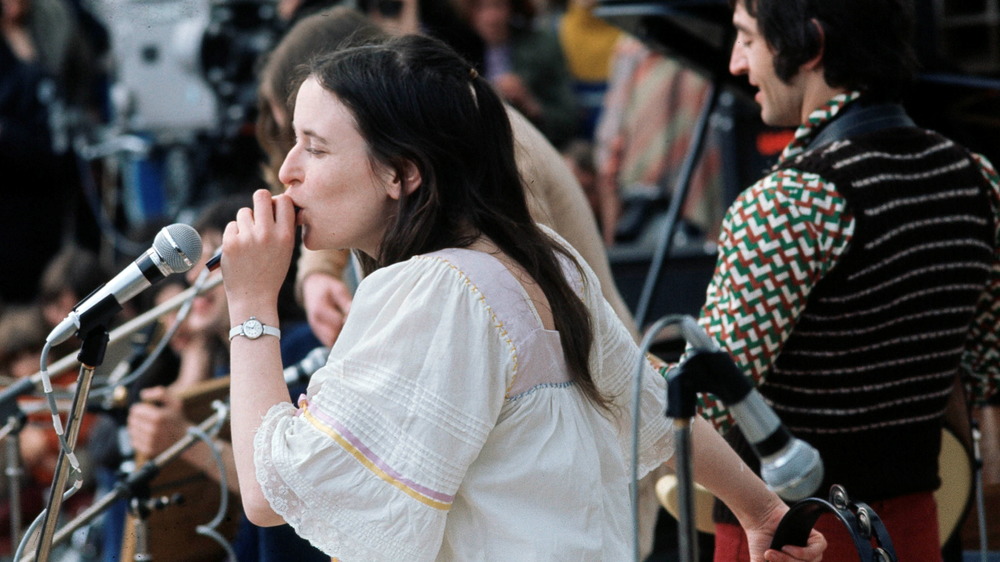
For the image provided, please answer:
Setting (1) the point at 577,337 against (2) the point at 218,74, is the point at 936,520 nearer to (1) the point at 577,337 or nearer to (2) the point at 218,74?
(1) the point at 577,337

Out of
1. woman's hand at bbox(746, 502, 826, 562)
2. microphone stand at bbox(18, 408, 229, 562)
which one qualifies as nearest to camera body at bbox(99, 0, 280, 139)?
microphone stand at bbox(18, 408, 229, 562)

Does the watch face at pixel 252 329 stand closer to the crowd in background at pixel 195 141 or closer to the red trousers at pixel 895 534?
the red trousers at pixel 895 534

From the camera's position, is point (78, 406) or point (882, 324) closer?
point (78, 406)

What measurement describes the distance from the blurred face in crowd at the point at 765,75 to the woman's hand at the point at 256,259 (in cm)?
103

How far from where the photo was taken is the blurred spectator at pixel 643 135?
5.67m

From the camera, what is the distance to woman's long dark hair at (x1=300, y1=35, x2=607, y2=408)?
1747 mm

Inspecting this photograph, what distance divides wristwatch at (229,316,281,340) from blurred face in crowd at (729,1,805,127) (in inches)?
44.4

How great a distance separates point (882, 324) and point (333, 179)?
3.37 feet

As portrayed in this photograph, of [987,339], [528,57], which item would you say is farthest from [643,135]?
[987,339]

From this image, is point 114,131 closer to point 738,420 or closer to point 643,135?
point 643,135

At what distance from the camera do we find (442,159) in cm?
178

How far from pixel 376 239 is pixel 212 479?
1783 mm

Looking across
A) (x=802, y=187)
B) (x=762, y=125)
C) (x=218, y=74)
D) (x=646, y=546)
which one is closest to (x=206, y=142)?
(x=218, y=74)

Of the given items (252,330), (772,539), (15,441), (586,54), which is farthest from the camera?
(586,54)
